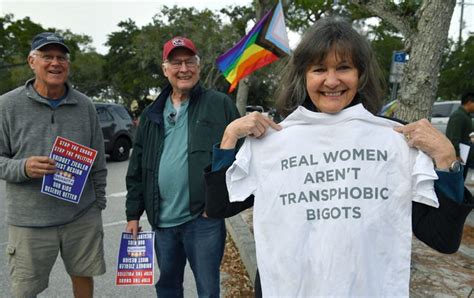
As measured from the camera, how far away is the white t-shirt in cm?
147

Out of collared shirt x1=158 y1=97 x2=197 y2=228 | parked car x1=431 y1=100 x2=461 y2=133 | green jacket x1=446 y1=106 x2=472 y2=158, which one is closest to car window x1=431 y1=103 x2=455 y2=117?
parked car x1=431 y1=100 x2=461 y2=133

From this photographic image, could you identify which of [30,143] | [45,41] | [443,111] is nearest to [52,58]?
[45,41]

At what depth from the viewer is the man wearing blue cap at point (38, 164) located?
2.55 meters

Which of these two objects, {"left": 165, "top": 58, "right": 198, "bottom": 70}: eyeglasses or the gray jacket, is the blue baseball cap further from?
{"left": 165, "top": 58, "right": 198, "bottom": 70}: eyeglasses

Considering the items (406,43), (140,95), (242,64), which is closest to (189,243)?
(406,43)

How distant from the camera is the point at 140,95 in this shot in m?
51.4

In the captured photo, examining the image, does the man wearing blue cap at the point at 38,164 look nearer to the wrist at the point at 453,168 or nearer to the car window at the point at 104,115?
the wrist at the point at 453,168

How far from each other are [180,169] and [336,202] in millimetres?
1319

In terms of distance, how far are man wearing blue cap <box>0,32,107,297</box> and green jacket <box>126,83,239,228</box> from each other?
0.36 meters

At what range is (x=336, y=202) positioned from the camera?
1.51 metres

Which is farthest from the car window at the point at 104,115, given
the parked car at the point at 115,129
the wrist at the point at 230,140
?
the wrist at the point at 230,140

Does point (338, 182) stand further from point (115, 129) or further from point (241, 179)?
point (115, 129)

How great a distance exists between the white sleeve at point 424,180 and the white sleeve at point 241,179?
60cm

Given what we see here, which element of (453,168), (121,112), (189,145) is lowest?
(453,168)
